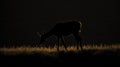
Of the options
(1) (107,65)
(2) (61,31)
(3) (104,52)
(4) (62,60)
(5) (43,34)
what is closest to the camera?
(1) (107,65)

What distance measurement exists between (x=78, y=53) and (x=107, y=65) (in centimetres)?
364

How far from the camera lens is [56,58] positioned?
71.7 feet

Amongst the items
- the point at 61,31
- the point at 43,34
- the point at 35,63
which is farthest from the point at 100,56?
the point at 43,34

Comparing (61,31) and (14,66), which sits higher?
(61,31)

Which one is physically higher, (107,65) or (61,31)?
(61,31)

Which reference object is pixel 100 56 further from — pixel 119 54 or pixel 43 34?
pixel 43 34

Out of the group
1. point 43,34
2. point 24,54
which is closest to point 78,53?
point 24,54

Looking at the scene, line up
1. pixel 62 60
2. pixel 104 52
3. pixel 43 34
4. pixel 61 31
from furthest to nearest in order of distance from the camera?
1. pixel 43 34
2. pixel 61 31
3. pixel 104 52
4. pixel 62 60

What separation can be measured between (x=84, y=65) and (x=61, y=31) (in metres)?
6.59

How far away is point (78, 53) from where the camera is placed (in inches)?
909

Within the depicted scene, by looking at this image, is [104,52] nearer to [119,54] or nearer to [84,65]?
[119,54]

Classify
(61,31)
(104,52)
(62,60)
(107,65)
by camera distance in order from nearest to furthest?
(107,65), (62,60), (104,52), (61,31)

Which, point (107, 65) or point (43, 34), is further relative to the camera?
point (43, 34)

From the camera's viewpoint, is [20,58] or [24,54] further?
[24,54]
